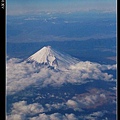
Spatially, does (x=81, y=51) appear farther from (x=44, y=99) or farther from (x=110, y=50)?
(x=44, y=99)

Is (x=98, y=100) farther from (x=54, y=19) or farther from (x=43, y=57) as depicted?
(x=54, y=19)

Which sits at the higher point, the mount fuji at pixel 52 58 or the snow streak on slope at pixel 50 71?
the mount fuji at pixel 52 58

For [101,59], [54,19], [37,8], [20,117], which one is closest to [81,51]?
[101,59]

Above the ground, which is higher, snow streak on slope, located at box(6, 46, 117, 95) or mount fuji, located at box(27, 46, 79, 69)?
mount fuji, located at box(27, 46, 79, 69)

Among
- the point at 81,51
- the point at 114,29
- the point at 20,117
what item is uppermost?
the point at 114,29

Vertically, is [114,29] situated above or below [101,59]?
above

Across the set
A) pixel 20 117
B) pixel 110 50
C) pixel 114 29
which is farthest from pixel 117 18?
pixel 20 117
